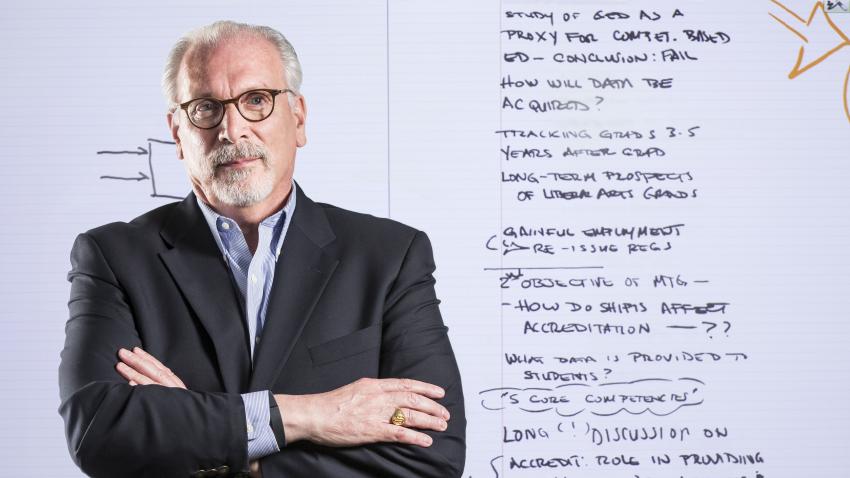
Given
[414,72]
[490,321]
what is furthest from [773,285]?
[414,72]

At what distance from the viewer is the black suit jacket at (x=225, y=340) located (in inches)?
57.8

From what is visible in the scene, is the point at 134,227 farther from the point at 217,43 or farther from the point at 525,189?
the point at 525,189

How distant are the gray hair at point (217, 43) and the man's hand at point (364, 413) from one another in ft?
2.18

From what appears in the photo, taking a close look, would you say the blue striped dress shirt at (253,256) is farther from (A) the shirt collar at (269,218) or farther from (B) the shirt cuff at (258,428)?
(B) the shirt cuff at (258,428)

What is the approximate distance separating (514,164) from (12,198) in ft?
4.78

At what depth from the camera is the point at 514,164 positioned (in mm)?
2449

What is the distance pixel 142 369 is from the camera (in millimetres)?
1568

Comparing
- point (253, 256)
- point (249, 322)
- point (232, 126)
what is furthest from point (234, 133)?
point (249, 322)

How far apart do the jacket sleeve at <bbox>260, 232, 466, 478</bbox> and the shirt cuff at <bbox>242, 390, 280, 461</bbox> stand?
3 centimetres

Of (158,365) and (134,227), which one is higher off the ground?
(134,227)

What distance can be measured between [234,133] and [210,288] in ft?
1.05

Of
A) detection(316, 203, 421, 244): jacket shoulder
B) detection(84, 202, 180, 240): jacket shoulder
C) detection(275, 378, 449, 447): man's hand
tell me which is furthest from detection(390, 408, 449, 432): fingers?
detection(84, 202, 180, 240): jacket shoulder

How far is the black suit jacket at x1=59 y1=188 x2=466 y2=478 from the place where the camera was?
4.82 ft

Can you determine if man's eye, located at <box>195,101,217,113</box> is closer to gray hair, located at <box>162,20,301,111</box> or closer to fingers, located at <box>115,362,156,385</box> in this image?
gray hair, located at <box>162,20,301,111</box>
